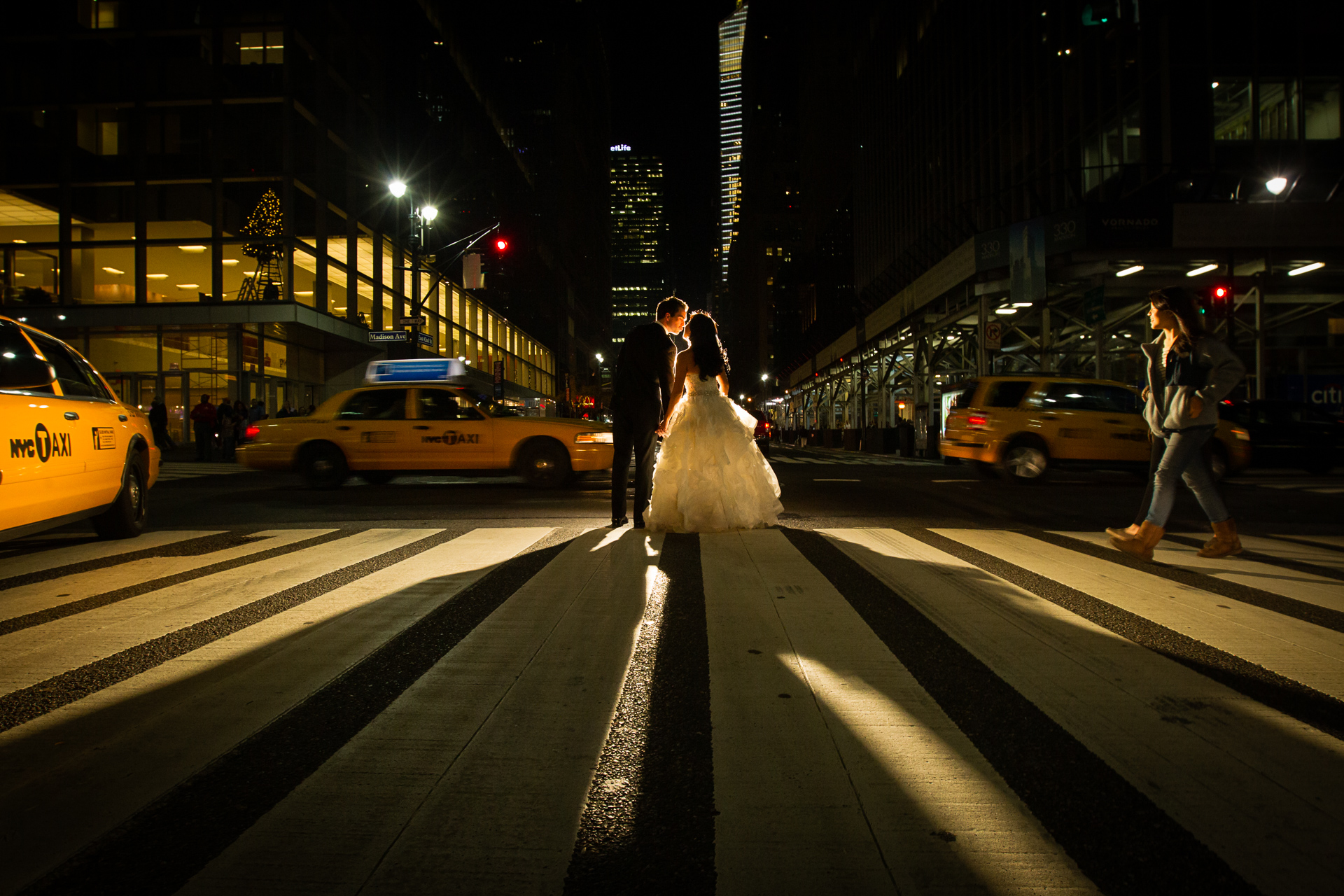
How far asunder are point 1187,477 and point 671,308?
13.3 feet

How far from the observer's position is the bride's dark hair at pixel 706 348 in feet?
21.5

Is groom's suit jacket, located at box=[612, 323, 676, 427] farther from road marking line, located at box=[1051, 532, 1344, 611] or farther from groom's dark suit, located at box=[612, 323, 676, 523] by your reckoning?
road marking line, located at box=[1051, 532, 1344, 611]

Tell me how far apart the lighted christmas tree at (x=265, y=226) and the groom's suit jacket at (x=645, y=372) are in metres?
28.5

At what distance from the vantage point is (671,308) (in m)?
6.74

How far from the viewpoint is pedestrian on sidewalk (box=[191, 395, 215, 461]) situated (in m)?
22.8

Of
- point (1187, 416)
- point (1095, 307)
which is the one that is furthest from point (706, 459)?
point (1095, 307)

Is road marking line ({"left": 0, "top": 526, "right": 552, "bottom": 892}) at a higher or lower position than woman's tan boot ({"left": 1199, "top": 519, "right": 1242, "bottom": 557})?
lower

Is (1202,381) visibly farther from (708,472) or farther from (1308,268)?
(1308,268)

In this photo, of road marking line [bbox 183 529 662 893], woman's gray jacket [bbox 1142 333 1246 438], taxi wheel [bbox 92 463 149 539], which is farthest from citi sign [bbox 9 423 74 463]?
woman's gray jacket [bbox 1142 333 1246 438]

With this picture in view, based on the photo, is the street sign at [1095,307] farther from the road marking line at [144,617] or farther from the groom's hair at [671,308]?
the road marking line at [144,617]

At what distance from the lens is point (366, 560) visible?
5.22 m

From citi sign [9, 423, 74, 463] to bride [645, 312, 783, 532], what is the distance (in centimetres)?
421

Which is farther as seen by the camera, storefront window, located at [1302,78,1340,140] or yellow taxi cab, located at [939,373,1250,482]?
storefront window, located at [1302,78,1340,140]

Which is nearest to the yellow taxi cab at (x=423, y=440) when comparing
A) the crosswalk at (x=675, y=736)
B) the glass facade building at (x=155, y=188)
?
the crosswalk at (x=675, y=736)
